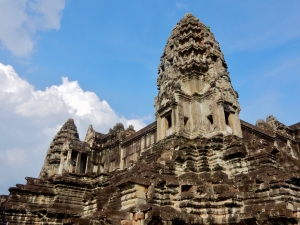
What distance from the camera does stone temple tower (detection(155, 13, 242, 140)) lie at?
15953mm

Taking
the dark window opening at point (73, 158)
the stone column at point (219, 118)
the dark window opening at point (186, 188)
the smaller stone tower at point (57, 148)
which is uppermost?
the smaller stone tower at point (57, 148)

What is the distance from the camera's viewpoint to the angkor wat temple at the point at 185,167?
10.6 metres

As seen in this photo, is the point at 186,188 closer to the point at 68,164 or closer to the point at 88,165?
the point at 68,164

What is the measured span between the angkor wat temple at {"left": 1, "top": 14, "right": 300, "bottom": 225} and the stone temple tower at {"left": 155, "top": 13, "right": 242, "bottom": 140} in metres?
0.06

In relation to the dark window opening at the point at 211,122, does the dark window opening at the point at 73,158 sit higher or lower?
higher

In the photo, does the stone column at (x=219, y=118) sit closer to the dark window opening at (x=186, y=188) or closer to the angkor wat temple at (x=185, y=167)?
the angkor wat temple at (x=185, y=167)

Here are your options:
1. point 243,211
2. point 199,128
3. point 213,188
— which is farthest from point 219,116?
point 243,211

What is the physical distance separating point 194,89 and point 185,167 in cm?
568

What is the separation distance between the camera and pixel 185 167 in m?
13.4

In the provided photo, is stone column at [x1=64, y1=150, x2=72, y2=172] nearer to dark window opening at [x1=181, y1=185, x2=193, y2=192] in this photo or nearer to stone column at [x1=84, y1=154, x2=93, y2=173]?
stone column at [x1=84, y1=154, x2=93, y2=173]

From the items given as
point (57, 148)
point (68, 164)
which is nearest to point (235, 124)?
point (68, 164)

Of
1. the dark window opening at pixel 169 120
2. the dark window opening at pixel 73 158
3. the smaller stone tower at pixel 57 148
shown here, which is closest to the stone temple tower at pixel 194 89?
the dark window opening at pixel 169 120

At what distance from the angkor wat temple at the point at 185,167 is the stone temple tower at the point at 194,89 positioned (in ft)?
0.21

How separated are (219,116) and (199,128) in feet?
4.17
